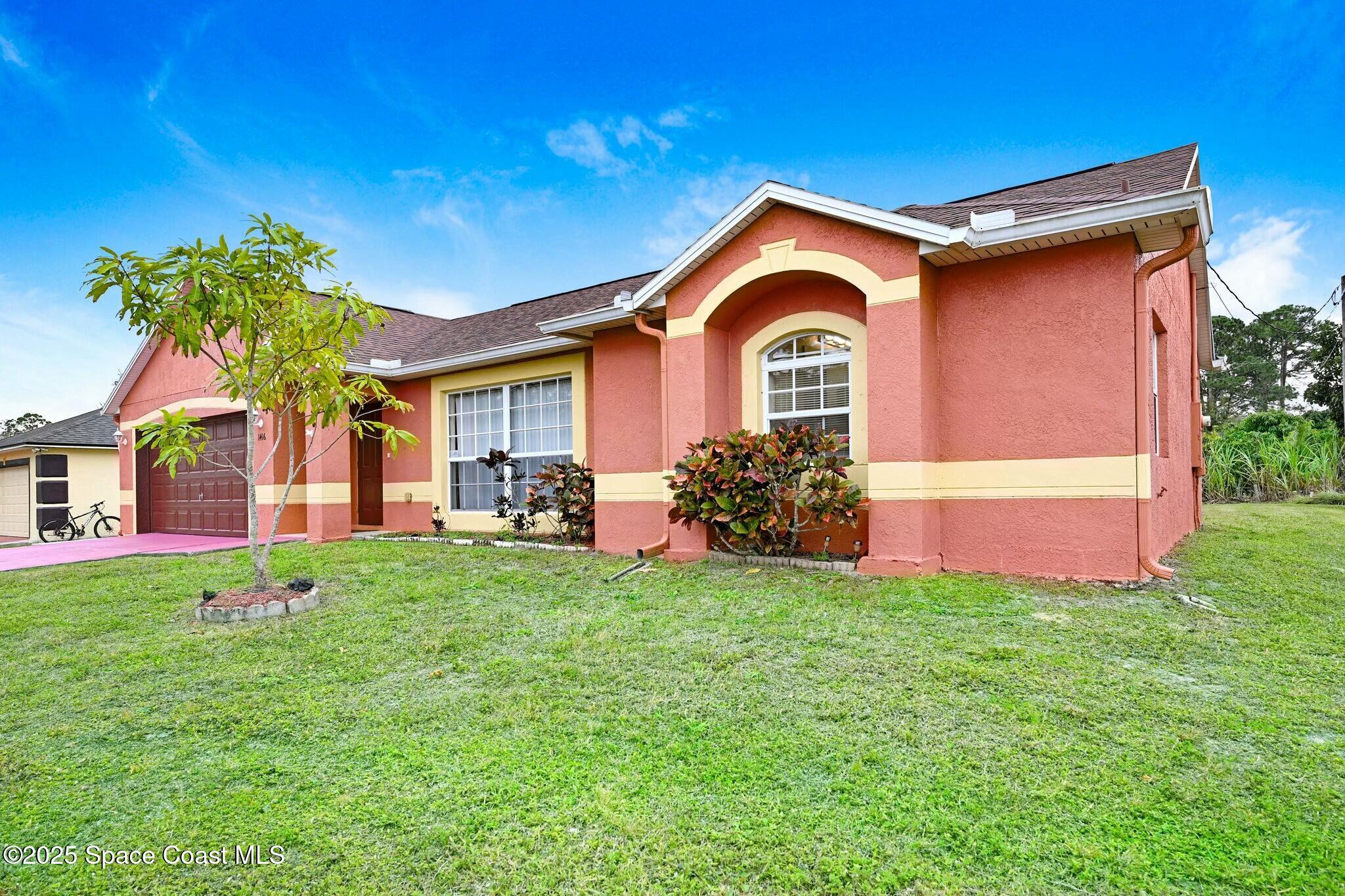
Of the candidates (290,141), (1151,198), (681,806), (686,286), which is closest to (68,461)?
(290,141)

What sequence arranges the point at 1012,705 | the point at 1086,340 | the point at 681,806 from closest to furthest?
the point at 681,806 < the point at 1012,705 < the point at 1086,340

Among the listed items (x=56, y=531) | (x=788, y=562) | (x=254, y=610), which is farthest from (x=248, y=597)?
(x=56, y=531)

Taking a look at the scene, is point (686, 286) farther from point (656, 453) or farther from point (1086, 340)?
point (1086, 340)

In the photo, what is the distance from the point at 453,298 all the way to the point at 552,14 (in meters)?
13.4

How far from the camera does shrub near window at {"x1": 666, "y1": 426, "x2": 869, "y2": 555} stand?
6.91m

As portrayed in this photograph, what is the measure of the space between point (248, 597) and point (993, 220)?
791cm

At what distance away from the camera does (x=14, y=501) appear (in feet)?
64.0

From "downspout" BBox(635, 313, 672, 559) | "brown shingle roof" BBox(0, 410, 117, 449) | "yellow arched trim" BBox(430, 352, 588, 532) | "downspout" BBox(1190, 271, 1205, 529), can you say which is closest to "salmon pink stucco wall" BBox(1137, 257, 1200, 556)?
"downspout" BBox(1190, 271, 1205, 529)

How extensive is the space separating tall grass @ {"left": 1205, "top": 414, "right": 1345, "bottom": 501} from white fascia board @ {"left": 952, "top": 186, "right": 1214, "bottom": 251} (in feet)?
46.0

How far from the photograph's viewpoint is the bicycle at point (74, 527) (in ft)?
57.7

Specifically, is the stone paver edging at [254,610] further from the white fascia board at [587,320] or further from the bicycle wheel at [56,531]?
the bicycle wheel at [56,531]

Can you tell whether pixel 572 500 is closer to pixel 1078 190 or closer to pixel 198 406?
pixel 1078 190

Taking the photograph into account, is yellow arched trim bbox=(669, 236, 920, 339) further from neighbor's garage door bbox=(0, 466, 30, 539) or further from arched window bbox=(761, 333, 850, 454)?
neighbor's garage door bbox=(0, 466, 30, 539)

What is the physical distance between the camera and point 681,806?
2680 mm
